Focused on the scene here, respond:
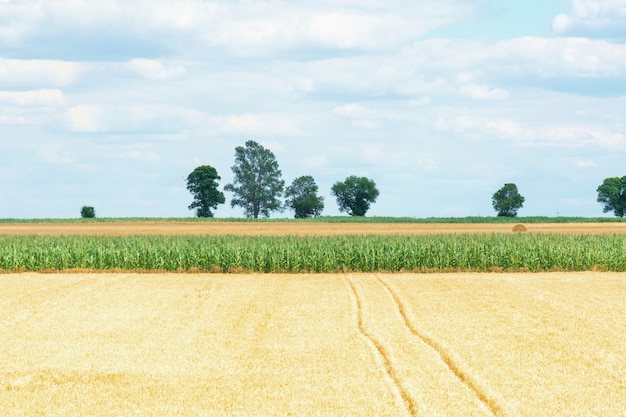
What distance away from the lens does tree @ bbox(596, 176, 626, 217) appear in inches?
5408

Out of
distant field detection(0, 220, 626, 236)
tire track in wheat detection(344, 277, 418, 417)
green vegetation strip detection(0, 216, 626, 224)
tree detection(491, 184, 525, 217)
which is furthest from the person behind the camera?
tree detection(491, 184, 525, 217)

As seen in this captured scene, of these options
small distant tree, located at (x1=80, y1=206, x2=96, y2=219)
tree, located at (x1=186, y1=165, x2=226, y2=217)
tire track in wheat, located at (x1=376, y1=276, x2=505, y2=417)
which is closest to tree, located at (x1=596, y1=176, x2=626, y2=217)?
tree, located at (x1=186, y1=165, x2=226, y2=217)

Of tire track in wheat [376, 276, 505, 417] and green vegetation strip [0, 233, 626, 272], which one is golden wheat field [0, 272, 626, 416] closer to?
tire track in wheat [376, 276, 505, 417]

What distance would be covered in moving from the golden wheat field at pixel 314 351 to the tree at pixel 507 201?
346 ft

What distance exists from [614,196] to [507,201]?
1922 centimetres

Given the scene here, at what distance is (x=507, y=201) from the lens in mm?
133625

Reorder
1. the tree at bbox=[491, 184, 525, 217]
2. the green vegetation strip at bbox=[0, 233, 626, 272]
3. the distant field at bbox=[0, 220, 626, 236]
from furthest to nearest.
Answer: the tree at bbox=[491, 184, 525, 217] → the distant field at bbox=[0, 220, 626, 236] → the green vegetation strip at bbox=[0, 233, 626, 272]

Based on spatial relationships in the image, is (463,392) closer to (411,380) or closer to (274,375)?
(411,380)

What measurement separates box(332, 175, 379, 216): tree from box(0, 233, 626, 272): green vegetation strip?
307 ft

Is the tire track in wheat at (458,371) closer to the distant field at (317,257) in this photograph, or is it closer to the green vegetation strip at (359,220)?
the distant field at (317,257)

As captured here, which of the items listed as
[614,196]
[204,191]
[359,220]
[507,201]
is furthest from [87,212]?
[614,196]

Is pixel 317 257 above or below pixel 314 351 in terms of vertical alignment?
above

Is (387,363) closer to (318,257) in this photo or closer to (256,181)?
(318,257)

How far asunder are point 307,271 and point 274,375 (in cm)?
2462
